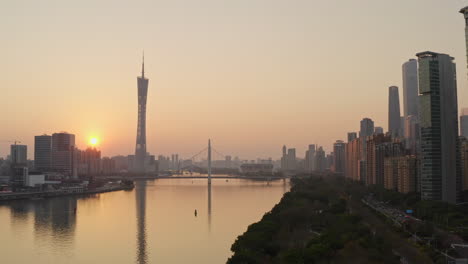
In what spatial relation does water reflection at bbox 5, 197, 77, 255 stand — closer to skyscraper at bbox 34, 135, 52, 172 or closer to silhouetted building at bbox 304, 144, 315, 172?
skyscraper at bbox 34, 135, 52, 172

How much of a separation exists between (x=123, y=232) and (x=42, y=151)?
1977 inches

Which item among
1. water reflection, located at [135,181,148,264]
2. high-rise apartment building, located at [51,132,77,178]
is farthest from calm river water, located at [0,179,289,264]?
high-rise apartment building, located at [51,132,77,178]

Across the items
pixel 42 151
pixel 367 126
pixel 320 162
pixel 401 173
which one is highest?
pixel 367 126

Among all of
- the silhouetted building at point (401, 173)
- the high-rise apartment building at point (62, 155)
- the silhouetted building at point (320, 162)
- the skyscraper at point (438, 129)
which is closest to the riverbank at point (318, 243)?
the skyscraper at point (438, 129)

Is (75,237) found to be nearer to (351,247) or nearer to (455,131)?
(351,247)

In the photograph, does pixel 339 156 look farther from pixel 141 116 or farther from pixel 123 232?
pixel 123 232

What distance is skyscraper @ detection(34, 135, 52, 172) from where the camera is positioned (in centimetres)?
6731

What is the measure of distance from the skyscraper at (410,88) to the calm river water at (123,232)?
253 feet

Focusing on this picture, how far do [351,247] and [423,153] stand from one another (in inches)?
673

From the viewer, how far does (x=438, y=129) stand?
27922 millimetres

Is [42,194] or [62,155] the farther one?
[62,155]

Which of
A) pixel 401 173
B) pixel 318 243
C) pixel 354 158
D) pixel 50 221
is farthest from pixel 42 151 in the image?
pixel 318 243

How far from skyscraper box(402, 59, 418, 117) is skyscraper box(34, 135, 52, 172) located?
6900cm

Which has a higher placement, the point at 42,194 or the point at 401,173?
the point at 401,173
